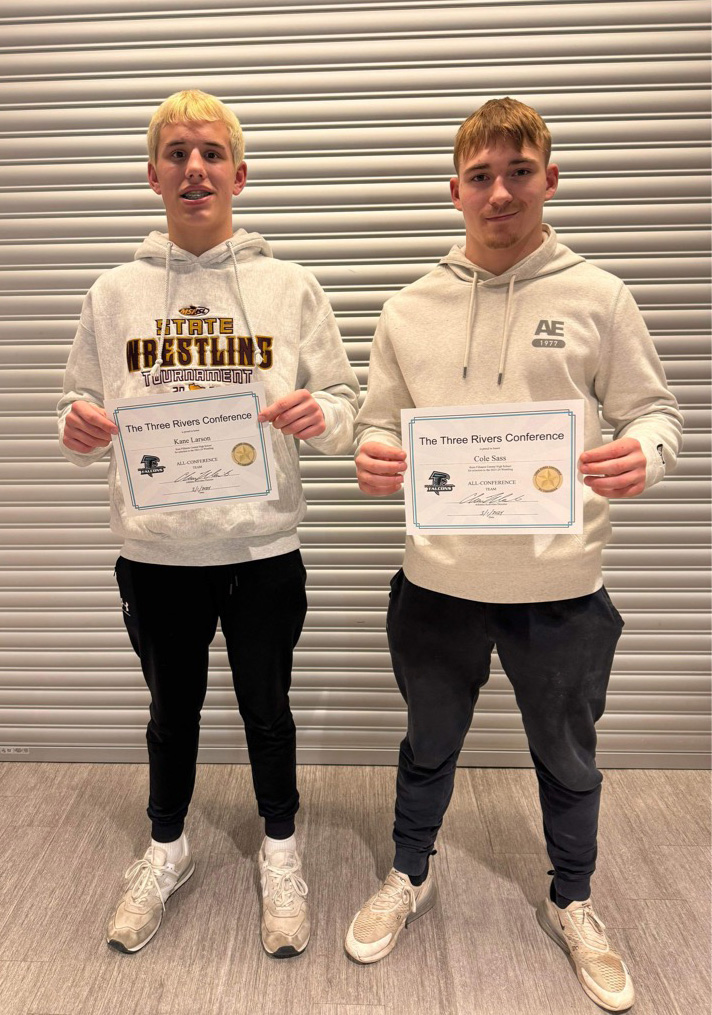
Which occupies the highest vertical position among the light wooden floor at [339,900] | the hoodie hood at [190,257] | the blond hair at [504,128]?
the blond hair at [504,128]

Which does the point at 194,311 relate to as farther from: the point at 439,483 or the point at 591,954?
the point at 591,954

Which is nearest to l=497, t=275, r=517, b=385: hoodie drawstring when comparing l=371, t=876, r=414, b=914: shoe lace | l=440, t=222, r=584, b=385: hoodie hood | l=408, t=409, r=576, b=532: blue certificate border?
l=440, t=222, r=584, b=385: hoodie hood

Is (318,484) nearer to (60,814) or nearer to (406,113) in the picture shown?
(406,113)

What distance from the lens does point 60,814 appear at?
6.50 ft

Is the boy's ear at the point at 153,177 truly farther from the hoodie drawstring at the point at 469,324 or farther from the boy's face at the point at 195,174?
the hoodie drawstring at the point at 469,324

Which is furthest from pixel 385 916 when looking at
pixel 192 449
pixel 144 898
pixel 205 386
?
pixel 205 386

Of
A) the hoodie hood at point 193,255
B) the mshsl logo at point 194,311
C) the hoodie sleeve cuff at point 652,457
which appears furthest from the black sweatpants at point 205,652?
the hoodie sleeve cuff at point 652,457

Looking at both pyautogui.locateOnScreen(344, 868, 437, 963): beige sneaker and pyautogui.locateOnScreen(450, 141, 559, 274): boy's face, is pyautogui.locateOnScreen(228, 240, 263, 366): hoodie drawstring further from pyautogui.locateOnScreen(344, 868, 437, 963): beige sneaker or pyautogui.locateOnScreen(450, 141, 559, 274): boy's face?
pyautogui.locateOnScreen(344, 868, 437, 963): beige sneaker

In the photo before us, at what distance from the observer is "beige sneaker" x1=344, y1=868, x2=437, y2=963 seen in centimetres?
148

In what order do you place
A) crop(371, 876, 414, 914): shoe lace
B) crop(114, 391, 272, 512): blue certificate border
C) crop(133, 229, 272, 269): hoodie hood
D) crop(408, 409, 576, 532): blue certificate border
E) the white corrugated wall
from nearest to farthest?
crop(408, 409, 576, 532): blue certificate border → crop(114, 391, 272, 512): blue certificate border → crop(133, 229, 272, 269): hoodie hood → crop(371, 876, 414, 914): shoe lace → the white corrugated wall

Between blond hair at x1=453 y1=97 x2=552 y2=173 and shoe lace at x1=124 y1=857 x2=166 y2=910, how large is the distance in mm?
1786

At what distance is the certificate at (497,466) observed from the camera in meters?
1.22

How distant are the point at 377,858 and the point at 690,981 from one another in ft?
2.53

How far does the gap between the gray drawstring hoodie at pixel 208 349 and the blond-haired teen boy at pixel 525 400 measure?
0.18 metres
